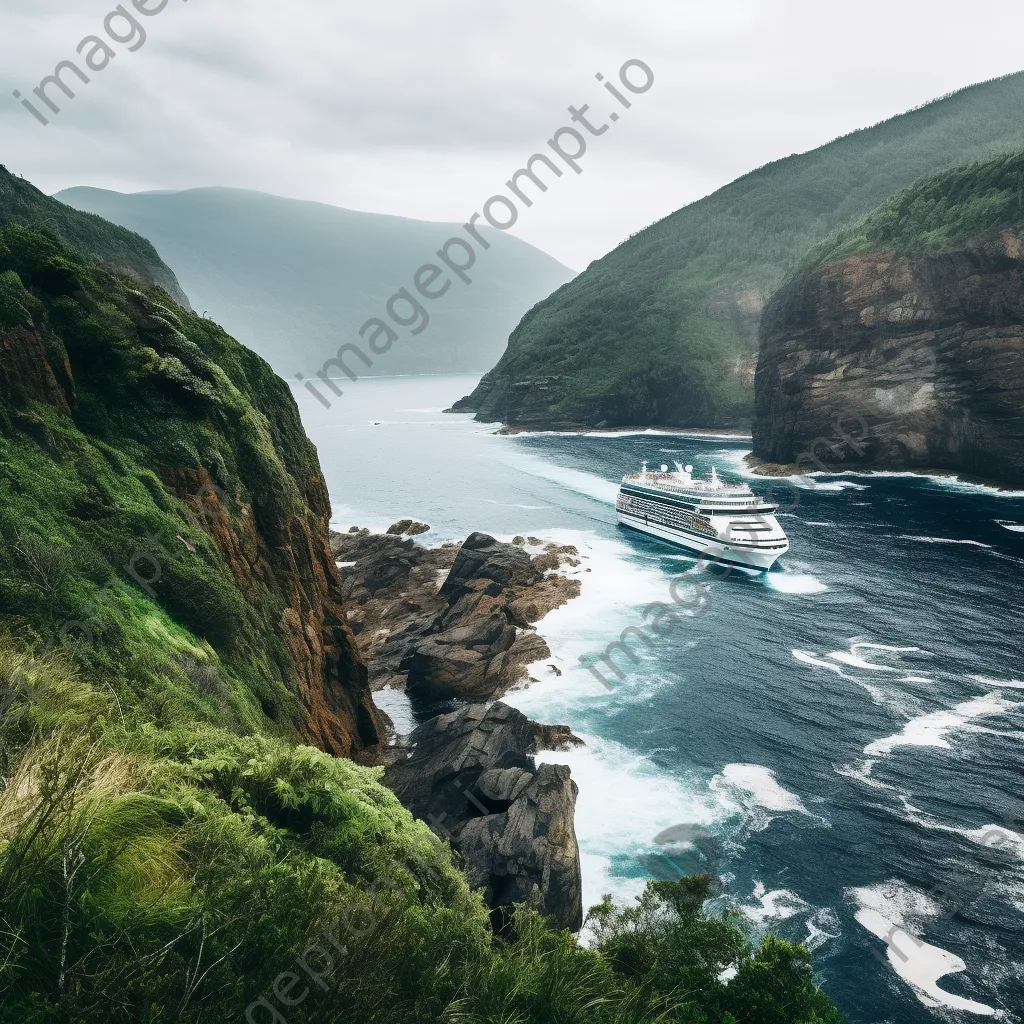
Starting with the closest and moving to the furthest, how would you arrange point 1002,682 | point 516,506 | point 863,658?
point 1002,682 < point 863,658 < point 516,506

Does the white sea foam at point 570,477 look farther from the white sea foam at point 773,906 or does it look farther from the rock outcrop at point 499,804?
the white sea foam at point 773,906

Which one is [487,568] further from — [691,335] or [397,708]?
[691,335]

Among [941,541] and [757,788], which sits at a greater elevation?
[757,788]

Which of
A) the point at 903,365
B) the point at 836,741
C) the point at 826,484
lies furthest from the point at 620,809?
the point at 903,365

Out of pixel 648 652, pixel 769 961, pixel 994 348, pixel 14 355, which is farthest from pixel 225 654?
pixel 994 348

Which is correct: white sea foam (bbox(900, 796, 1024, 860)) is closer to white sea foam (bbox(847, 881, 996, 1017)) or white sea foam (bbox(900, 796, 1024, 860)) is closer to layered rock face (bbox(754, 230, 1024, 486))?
white sea foam (bbox(847, 881, 996, 1017))

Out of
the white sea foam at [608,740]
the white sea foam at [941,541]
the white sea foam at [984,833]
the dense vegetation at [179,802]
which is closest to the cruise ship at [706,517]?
the white sea foam at [608,740]
